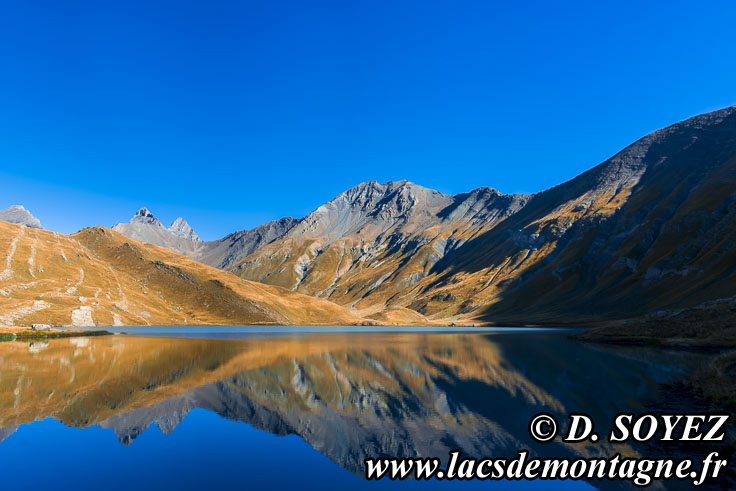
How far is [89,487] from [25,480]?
3095 mm

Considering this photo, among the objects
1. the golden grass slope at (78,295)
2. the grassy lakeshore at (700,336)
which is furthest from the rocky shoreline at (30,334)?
the grassy lakeshore at (700,336)

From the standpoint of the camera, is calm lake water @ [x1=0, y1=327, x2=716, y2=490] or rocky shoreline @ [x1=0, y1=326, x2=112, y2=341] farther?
rocky shoreline @ [x1=0, y1=326, x2=112, y2=341]

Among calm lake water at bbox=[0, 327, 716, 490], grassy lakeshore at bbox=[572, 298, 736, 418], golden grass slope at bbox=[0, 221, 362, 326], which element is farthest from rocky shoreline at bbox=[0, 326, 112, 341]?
grassy lakeshore at bbox=[572, 298, 736, 418]

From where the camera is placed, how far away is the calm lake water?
19141mm

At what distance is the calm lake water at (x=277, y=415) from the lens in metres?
19.1

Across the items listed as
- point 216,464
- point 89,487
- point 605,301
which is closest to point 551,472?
point 216,464

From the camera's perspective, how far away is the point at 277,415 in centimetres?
2941

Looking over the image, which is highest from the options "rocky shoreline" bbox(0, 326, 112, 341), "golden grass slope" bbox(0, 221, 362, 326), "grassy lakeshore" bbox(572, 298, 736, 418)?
"golden grass slope" bbox(0, 221, 362, 326)

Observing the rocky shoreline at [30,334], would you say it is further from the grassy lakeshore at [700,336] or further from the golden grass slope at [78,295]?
the grassy lakeshore at [700,336]

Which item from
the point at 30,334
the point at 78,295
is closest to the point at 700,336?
the point at 30,334

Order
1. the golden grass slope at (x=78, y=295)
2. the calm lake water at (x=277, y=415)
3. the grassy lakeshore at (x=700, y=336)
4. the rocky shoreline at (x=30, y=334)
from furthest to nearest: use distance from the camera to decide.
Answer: the golden grass slope at (x=78, y=295), the rocky shoreline at (x=30, y=334), the grassy lakeshore at (x=700, y=336), the calm lake water at (x=277, y=415)

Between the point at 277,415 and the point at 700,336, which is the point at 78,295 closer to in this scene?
the point at 277,415

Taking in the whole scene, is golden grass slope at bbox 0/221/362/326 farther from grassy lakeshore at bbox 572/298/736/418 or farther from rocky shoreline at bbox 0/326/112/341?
grassy lakeshore at bbox 572/298/736/418

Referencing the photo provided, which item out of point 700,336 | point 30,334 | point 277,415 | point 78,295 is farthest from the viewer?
point 78,295
